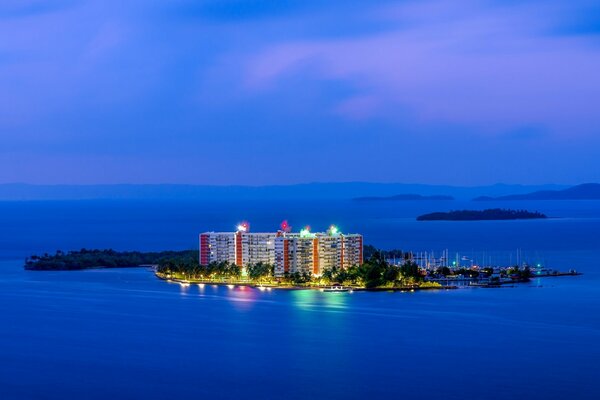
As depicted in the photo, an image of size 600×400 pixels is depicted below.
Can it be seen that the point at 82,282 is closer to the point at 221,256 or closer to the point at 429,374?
the point at 221,256

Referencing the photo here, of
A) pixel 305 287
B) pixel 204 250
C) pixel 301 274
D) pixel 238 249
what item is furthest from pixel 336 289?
pixel 204 250

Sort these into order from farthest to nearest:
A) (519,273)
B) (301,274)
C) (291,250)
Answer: (291,250)
(519,273)
(301,274)

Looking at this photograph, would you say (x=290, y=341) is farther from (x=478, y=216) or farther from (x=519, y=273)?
(x=478, y=216)

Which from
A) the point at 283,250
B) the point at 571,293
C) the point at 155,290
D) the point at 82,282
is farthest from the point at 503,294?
the point at 82,282

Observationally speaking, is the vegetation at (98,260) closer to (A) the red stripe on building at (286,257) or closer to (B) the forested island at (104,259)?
(B) the forested island at (104,259)

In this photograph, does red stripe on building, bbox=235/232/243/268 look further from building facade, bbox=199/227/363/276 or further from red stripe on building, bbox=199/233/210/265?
red stripe on building, bbox=199/233/210/265

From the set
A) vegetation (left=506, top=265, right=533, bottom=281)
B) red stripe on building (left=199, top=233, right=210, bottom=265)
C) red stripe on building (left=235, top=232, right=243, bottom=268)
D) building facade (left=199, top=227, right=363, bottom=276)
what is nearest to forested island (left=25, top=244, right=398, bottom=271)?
red stripe on building (left=199, top=233, right=210, bottom=265)

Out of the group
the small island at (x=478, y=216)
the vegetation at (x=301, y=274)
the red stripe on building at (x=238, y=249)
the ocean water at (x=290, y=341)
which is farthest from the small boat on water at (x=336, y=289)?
the small island at (x=478, y=216)
